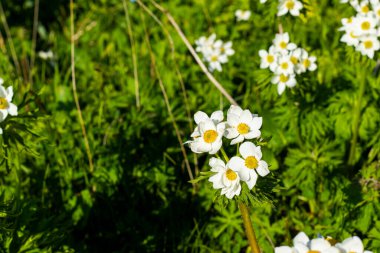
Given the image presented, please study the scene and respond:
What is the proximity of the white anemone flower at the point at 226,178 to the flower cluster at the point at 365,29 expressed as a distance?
1.26m

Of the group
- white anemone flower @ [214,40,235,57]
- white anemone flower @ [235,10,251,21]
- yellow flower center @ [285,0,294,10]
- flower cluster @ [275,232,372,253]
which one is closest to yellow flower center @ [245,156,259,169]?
flower cluster @ [275,232,372,253]

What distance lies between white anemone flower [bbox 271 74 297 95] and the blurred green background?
0.09 meters

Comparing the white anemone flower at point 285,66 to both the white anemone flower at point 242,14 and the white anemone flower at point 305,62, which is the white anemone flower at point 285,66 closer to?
the white anemone flower at point 305,62

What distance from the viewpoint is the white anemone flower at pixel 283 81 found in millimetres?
2869

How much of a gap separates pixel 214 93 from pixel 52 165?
134 cm

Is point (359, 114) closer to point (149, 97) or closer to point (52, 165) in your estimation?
point (149, 97)

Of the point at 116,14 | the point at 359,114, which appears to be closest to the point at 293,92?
the point at 359,114

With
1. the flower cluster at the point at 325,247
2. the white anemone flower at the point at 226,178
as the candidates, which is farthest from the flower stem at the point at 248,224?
the flower cluster at the point at 325,247

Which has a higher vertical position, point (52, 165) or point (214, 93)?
point (214, 93)

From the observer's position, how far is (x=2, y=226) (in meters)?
2.22

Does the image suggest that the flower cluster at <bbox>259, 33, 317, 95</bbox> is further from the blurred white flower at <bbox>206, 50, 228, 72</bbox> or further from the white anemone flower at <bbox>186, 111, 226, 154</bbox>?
the white anemone flower at <bbox>186, 111, 226, 154</bbox>

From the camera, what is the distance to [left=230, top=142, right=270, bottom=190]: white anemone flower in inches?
75.1

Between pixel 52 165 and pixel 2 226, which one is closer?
pixel 2 226

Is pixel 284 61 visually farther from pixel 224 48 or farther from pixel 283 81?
pixel 224 48
